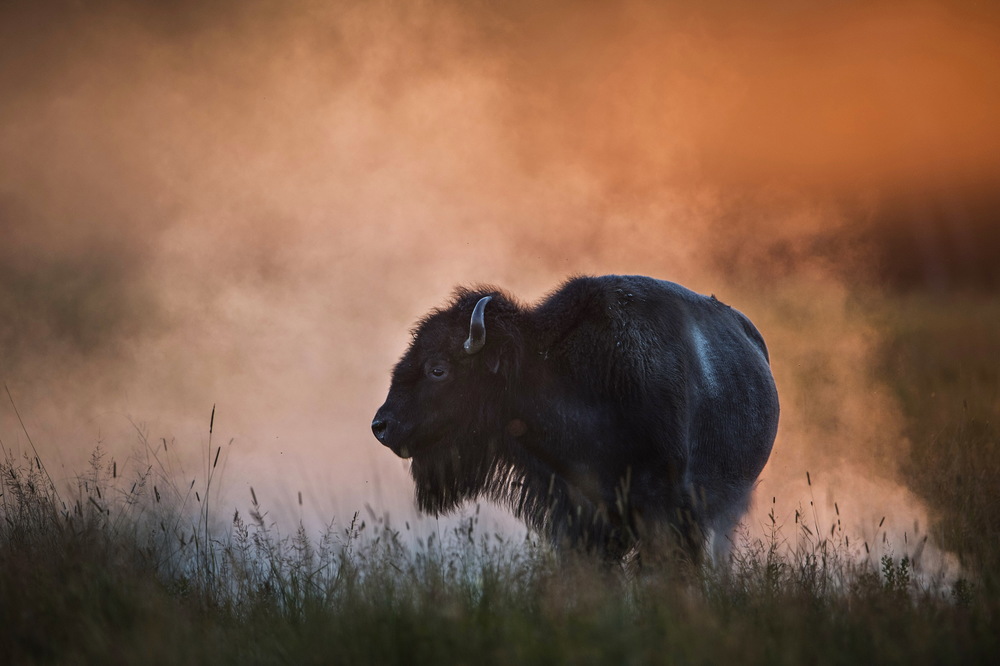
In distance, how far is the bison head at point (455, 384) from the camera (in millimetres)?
5836

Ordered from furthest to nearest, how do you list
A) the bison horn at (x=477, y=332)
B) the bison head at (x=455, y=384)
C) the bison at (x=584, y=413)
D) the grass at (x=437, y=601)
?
1. the bison head at (x=455, y=384)
2. the bison horn at (x=477, y=332)
3. the bison at (x=584, y=413)
4. the grass at (x=437, y=601)

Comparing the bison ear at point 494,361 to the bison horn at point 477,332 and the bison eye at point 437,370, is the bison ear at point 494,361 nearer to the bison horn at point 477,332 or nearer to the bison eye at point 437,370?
the bison horn at point 477,332

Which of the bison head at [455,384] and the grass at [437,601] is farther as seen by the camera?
the bison head at [455,384]

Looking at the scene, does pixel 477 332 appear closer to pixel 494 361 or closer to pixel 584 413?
pixel 494 361

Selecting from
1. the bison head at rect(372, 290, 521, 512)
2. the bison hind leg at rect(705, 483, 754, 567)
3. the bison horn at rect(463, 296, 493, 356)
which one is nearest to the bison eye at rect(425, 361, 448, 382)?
the bison head at rect(372, 290, 521, 512)

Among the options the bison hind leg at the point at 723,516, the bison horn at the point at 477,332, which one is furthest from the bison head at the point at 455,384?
the bison hind leg at the point at 723,516

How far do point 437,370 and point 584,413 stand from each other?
1.04m

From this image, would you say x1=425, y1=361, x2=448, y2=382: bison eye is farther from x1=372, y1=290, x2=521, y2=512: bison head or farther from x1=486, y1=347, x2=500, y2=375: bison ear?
x1=486, y1=347, x2=500, y2=375: bison ear

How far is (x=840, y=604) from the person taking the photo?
3779 millimetres

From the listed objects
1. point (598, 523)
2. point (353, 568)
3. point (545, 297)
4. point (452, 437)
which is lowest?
point (353, 568)

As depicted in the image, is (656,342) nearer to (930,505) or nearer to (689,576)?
(689,576)

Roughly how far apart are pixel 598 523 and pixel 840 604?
2184 mm

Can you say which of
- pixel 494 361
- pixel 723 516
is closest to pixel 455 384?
pixel 494 361

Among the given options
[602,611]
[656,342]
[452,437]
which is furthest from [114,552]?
[656,342]
